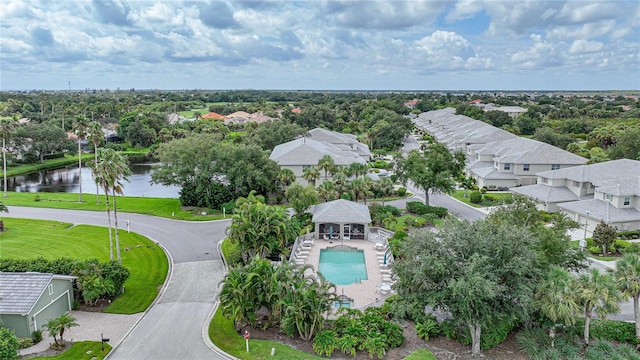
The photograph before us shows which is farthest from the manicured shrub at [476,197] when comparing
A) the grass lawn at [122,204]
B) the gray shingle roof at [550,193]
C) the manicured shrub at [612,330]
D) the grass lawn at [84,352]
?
the grass lawn at [84,352]

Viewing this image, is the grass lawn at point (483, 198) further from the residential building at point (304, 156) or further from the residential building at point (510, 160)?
the residential building at point (304, 156)

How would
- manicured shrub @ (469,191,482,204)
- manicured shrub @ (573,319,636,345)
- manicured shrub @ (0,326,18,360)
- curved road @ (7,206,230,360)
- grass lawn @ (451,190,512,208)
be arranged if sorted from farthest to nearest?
1. manicured shrub @ (469,191,482,204)
2. grass lawn @ (451,190,512,208)
3. manicured shrub @ (573,319,636,345)
4. curved road @ (7,206,230,360)
5. manicured shrub @ (0,326,18,360)

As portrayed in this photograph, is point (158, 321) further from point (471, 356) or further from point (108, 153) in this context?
point (471, 356)

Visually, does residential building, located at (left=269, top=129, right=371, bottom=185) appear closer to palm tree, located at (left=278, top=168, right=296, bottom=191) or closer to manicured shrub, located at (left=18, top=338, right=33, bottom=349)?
palm tree, located at (left=278, top=168, right=296, bottom=191)

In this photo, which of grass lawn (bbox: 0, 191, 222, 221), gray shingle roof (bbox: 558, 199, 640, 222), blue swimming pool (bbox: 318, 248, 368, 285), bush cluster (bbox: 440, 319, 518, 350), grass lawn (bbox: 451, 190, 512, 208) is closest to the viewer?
bush cluster (bbox: 440, 319, 518, 350)

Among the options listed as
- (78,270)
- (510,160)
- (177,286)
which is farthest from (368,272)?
(510,160)

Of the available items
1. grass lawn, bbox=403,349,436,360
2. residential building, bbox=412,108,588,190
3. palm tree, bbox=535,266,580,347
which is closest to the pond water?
residential building, bbox=412,108,588,190
